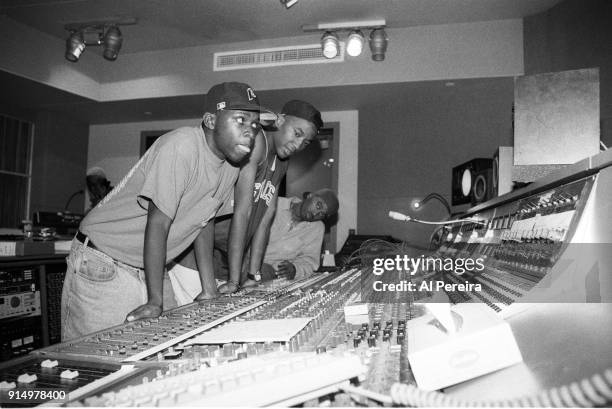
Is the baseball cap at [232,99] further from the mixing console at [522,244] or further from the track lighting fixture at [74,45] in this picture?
the track lighting fixture at [74,45]

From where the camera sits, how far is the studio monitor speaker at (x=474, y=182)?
3.10 meters

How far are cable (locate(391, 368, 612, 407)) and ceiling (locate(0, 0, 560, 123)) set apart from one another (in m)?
3.86

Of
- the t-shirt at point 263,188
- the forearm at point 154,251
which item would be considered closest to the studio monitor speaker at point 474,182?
the t-shirt at point 263,188

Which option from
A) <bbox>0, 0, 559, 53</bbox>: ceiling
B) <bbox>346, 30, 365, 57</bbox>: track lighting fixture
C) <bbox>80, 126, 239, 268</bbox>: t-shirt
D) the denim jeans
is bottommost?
the denim jeans

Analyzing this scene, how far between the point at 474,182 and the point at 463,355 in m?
3.04

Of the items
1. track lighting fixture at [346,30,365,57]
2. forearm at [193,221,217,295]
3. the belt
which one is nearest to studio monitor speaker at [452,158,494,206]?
track lighting fixture at [346,30,365,57]

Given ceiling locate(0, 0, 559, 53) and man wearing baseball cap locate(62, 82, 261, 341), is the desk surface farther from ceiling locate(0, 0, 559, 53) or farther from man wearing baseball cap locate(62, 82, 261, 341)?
ceiling locate(0, 0, 559, 53)

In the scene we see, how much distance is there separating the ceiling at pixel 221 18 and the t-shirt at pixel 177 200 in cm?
286

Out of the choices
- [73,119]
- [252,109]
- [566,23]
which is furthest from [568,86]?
[73,119]

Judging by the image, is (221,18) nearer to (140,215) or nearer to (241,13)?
(241,13)

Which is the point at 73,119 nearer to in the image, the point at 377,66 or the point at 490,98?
the point at 377,66

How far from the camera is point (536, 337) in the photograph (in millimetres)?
663

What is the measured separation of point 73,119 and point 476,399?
250 inches

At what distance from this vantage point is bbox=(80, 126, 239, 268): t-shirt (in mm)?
1370
